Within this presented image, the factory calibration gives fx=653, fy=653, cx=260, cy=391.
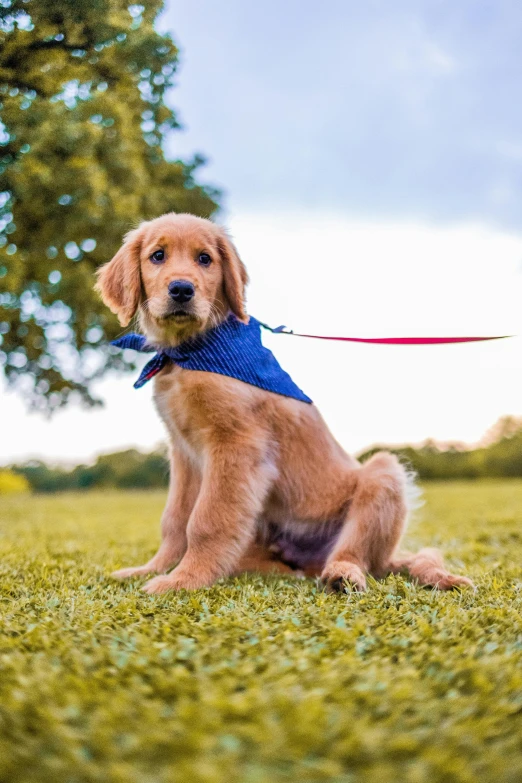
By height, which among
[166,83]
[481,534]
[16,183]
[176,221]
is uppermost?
[166,83]

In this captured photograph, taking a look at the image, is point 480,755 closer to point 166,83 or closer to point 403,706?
point 403,706

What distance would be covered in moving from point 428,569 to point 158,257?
6.84 ft

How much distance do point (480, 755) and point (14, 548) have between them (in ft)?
12.8

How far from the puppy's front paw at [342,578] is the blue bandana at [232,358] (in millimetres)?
952

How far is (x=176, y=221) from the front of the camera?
3.49 m

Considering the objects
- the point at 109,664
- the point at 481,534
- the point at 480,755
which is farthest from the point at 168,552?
the point at 481,534

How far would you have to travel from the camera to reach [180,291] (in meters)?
3.15

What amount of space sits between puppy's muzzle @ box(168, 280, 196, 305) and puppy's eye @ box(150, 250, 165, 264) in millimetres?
260

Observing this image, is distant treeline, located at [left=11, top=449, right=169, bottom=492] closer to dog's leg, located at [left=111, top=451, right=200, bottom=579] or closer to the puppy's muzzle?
dog's leg, located at [left=111, top=451, right=200, bottom=579]

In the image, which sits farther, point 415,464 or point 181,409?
point 415,464

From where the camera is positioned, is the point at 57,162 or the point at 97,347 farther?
the point at 97,347

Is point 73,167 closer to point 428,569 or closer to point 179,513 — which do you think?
point 179,513

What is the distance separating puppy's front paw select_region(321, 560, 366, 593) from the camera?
2.91 m

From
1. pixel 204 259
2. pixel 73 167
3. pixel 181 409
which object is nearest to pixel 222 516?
pixel 181 409
